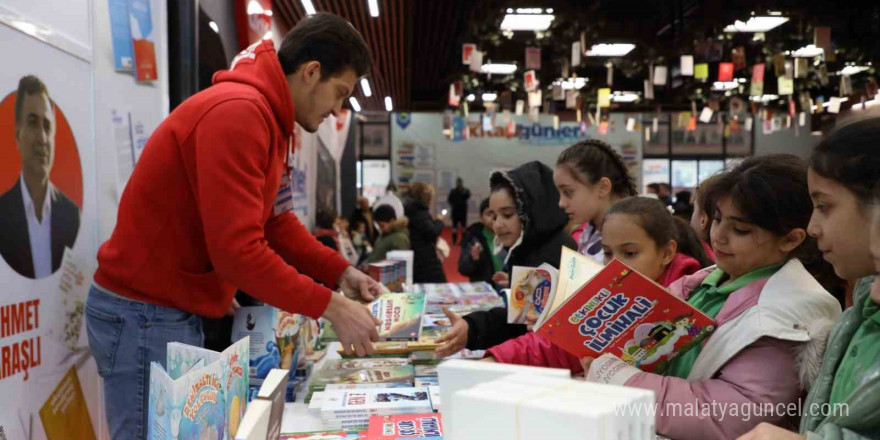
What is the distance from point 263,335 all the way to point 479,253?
12.1 feet

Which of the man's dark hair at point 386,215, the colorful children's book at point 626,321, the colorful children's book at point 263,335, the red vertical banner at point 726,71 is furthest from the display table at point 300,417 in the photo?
the red vertical banner at point 726,71

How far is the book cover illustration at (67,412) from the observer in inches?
84.5

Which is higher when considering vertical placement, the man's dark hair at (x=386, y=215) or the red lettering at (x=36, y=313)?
the man's dark hair at (x=386, y=215)

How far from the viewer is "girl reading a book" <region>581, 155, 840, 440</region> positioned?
1305mm

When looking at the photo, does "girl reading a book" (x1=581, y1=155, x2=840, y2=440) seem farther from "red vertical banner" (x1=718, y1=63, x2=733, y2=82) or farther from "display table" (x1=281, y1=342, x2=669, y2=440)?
"red vertical banner" (x1=718, y1=63, x2=733, y2=82)

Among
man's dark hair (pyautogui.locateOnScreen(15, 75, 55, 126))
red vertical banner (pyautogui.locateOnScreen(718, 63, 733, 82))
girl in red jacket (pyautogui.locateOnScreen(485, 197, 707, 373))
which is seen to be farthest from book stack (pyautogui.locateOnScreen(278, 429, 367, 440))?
red vertical banner (pyautogui.locateOnScreen(718, 63, 733, 82))

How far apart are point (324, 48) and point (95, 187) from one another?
115cm

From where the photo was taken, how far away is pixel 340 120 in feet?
42.1

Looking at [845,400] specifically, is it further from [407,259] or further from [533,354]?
[407,259]

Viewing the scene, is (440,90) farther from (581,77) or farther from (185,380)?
(185,380)

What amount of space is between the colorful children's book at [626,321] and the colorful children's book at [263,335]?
0.86 m

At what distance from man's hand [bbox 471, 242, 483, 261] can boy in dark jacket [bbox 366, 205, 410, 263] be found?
66cm

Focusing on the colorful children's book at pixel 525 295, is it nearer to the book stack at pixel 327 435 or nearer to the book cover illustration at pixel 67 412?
the book stack at pixel 327 435

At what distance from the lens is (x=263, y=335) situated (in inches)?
73.9
